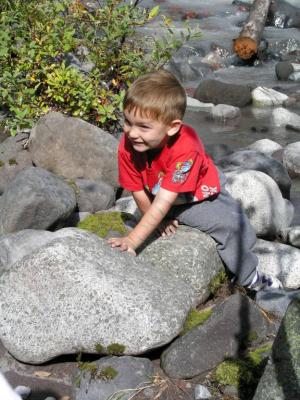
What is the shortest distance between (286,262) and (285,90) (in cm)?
819

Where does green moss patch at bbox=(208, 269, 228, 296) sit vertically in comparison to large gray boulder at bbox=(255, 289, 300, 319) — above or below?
above

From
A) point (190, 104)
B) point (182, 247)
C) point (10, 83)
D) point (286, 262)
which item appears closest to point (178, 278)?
point (182, 247)

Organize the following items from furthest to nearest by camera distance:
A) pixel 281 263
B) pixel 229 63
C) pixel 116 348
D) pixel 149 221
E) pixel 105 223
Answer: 1. pixel 229 63
2. pixel 281 263
3. pixel 105 223
4. pixel 149 221
5. pixel 116 348

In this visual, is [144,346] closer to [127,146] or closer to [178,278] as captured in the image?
[178,278]

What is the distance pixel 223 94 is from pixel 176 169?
781cm

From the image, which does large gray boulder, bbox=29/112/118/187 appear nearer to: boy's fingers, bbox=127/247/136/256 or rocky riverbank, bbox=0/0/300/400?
rocky riverbank, bbox=0/0/300/400

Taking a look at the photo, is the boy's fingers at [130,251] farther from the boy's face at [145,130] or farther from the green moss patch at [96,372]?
the green moss patch at [96,372]

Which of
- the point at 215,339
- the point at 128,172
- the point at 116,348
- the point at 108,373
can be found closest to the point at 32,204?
the point at 128,172

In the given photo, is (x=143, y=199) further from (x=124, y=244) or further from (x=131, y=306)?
(x=131, y=306)

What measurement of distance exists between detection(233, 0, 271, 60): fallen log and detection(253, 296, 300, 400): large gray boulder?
44.4ft

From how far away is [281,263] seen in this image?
16.9ft

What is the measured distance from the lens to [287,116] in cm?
1051

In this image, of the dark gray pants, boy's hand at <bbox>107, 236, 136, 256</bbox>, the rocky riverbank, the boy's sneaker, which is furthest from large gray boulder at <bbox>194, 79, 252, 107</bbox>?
boy's hand at <bbox>107, 236, 136, 256</bbox>

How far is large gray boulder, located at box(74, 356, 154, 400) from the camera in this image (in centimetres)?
352
